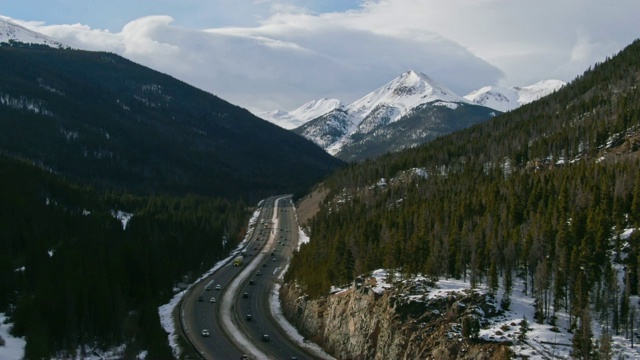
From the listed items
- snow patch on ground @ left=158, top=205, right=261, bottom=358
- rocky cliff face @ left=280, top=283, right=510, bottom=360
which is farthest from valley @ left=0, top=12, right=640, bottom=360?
snow patch on ground @ left=158, top=205, right=261, bottom=358

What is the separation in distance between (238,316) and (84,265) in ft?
105

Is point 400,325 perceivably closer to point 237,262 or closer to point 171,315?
point 171,315

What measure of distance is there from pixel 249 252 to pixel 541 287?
114157 millimetres

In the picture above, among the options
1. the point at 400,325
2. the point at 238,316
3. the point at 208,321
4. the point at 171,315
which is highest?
the point at 400,325

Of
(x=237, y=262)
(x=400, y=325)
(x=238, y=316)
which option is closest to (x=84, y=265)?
(x=238, y=316)

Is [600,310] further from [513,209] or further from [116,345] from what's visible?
[116,345]

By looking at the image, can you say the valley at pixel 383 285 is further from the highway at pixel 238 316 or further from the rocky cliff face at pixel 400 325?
the highway at pixel 238 316

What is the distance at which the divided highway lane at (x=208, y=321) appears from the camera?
84750 millimetres

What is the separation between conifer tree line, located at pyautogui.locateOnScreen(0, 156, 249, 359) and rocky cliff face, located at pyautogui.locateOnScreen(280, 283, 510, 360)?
24452 mm

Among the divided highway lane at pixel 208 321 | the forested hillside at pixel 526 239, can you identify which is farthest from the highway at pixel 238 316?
the forested hillside at pixel 526 239

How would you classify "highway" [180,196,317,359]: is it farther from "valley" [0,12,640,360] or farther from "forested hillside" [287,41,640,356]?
"forested hillside" [287,41,640,356]

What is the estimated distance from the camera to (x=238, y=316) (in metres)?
104

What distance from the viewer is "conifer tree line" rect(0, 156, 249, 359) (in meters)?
85.9

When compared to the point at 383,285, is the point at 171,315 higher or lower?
lower
